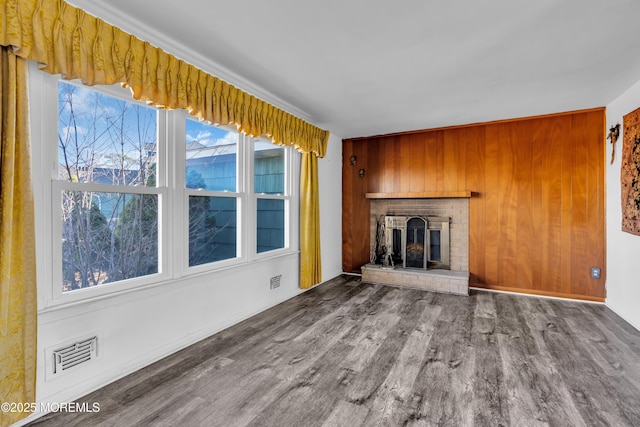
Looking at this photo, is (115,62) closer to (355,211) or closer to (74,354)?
(74,354)

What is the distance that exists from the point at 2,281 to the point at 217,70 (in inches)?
79.2

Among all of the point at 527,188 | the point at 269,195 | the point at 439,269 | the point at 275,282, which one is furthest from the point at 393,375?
the point at 527,188

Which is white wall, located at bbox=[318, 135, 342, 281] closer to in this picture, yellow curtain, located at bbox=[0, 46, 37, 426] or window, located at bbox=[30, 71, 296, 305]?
window, located at bbox=[30, 71, 296, 305]

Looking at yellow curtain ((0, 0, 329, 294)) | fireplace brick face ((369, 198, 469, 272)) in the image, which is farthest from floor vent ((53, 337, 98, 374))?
fireplace brick face ((369, 198, 469, 272))

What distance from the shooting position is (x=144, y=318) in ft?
7.13

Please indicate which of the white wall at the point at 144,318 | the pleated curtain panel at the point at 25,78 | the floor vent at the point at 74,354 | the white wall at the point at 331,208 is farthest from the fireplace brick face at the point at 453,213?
the floor vent at the point at 74,354

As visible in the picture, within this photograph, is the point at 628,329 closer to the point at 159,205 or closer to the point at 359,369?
the point at 359,369

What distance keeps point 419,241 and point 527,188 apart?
158 centimetres

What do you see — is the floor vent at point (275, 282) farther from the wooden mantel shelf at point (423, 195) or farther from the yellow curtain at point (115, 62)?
the wooden mantel shelf at point (423, 195)

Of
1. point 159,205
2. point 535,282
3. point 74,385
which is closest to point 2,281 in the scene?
point 74,385

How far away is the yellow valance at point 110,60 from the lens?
1.47 metres

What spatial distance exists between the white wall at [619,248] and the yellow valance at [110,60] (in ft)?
12.6

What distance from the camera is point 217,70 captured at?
2547mm

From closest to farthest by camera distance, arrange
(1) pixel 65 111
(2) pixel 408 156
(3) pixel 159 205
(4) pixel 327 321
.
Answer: (1) pixel 65 111 < (3) pixel 159 205 < (4) pixel 327 321 < (2) pixel 408 156
